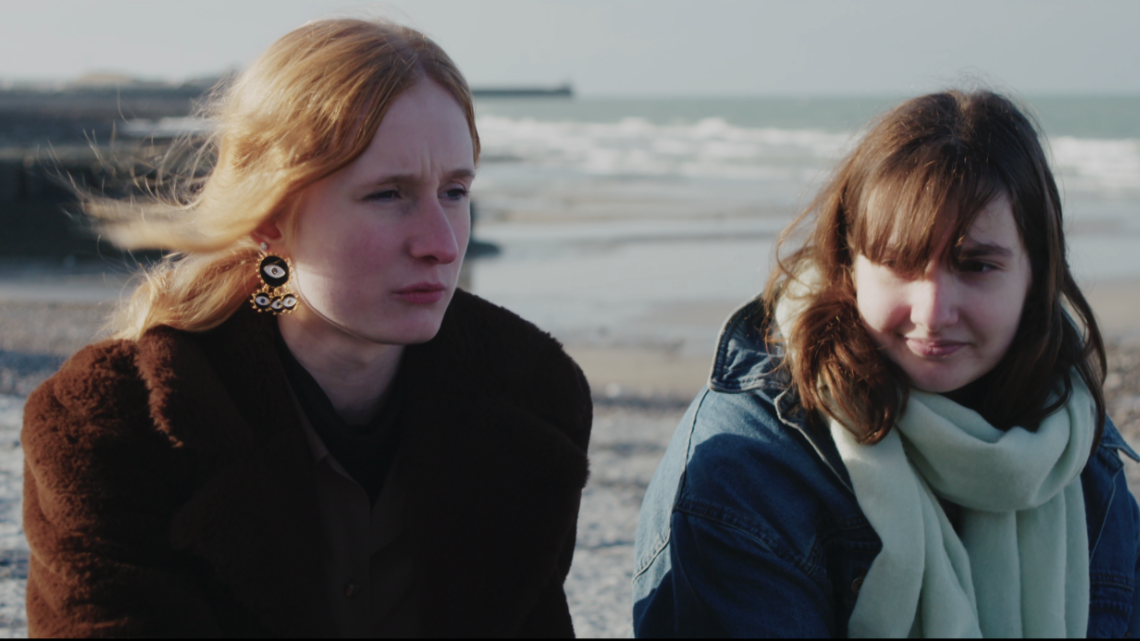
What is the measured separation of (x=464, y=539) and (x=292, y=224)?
0.75m

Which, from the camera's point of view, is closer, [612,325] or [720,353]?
[720,353]

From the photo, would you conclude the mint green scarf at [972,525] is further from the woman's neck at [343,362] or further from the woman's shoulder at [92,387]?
the woman's shoulder at [92,387]

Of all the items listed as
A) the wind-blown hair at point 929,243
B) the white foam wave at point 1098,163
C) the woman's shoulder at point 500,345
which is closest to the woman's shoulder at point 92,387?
the woman's shoulder at point 500,345

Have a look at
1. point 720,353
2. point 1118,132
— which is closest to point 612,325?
point 720,353

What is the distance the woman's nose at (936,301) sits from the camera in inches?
78.6

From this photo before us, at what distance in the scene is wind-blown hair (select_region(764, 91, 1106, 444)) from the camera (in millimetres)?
2018

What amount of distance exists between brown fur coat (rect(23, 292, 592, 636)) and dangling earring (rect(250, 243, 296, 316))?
1.6 inches

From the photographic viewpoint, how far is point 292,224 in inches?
72.2

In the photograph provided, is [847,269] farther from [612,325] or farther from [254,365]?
[612,325]

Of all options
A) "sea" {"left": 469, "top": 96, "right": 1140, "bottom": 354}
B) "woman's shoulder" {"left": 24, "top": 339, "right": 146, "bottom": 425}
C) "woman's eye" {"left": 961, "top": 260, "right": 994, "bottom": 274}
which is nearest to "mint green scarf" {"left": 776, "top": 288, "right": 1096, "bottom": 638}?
"woman's eye" {"left": 961, "top": 260, "right": 994, "bottom": 274}

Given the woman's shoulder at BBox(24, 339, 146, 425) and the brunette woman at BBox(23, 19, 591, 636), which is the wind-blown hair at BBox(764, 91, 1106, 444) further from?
the woman's shoulder at BBox(24, 339, 146, 425)

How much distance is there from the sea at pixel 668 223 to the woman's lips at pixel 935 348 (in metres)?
0.47

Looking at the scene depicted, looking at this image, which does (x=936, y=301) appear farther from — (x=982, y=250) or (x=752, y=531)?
(x=752, y=531)

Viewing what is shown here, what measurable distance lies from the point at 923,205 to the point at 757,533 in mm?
824
